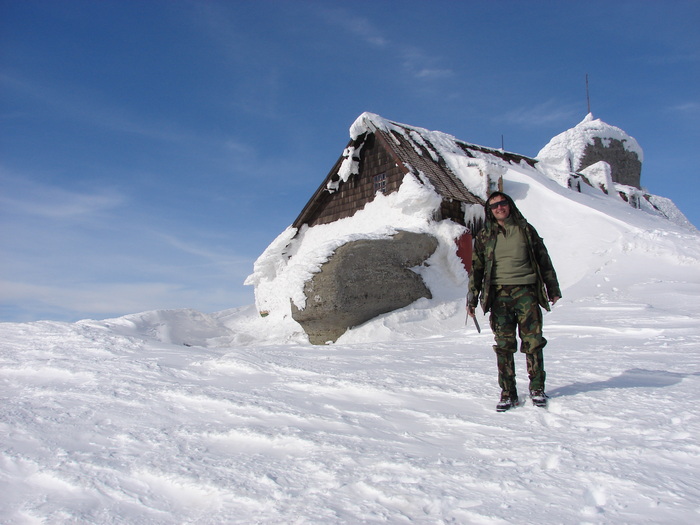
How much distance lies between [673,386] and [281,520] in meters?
3.40

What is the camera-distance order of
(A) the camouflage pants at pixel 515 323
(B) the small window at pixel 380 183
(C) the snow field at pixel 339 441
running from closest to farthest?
(C) the snow field at pixel 339 441
(A) the camouflage pants at pixel 515 323
(B) the small window at pixel 380 183

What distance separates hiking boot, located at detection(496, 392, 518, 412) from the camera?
3578mm

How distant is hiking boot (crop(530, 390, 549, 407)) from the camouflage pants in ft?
0.18

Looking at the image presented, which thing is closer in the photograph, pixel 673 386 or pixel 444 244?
pixel 673 386

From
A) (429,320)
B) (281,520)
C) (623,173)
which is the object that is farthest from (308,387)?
(623,173)

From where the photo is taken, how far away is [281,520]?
6.60ft

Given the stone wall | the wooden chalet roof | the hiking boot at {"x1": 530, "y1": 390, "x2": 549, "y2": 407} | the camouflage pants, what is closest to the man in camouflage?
the camouflage pants

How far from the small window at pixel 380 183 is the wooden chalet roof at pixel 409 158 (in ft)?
2.33

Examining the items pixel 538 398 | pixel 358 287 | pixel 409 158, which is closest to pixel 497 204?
pixel 538 398

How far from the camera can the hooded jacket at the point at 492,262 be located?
3.89m

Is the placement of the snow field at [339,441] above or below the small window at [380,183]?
below

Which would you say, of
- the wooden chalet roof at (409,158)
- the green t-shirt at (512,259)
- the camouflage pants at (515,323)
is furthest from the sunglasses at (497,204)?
the wooden chalet roof at (409,158)

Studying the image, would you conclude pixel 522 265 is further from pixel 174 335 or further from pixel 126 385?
pixel 174 335

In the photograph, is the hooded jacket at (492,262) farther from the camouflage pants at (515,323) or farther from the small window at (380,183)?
the small window at (380,183)
